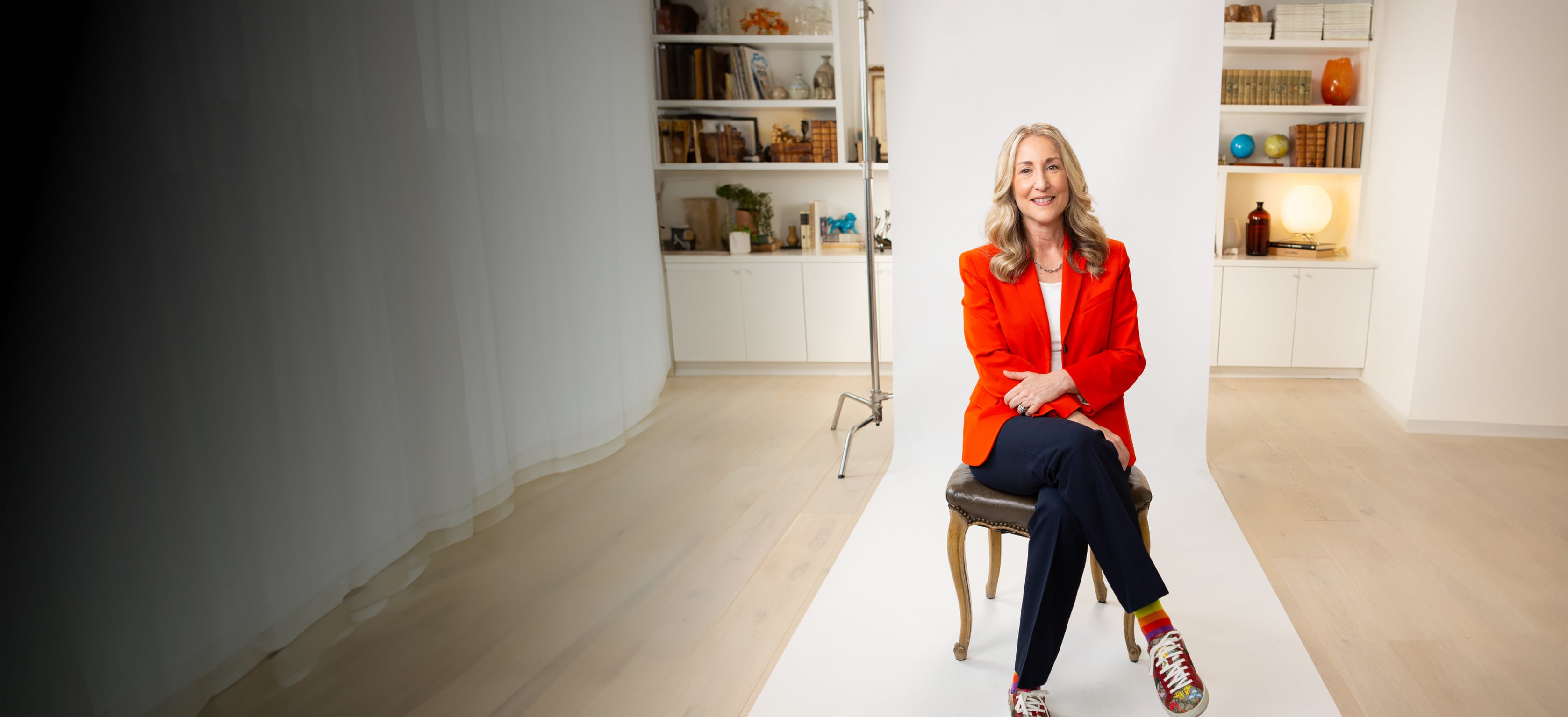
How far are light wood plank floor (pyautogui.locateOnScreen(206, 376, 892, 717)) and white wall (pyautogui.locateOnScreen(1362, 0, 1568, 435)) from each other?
7.40 ft

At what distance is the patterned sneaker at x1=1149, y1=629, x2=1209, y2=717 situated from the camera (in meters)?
1.55

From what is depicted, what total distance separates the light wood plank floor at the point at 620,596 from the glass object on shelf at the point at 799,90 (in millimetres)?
2023

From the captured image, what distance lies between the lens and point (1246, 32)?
420cm

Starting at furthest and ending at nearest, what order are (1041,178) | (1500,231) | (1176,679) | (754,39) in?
(754,39) → (1500,231) → (1041,178) → (1176,679)

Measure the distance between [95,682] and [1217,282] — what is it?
4526 mm

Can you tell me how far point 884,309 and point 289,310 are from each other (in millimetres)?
3244

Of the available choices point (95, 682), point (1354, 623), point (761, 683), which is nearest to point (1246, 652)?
point (1354, 623)

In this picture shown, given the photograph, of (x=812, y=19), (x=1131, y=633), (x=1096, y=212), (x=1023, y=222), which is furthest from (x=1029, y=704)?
(x=812, y=19)

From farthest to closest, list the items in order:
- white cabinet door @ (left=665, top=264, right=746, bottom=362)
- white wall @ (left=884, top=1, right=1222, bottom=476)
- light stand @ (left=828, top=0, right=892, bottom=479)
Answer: white cabinet door @ (left=665, top=264, right=746, bottom=362)
light stand @ (left=828, top=0, right=892, bottom=479)
white wall @ (left=884, top=1, right=1222, bottom=476)

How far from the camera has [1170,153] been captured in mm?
2896

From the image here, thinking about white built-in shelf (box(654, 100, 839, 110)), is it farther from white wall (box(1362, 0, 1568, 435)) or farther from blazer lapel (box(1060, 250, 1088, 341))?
blazer lapel (box(1060, 250, 1088, 341))

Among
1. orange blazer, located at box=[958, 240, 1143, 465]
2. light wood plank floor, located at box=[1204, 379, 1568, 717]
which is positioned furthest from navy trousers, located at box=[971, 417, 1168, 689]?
light wood plank floor, located at box=[1204, 379, 1568, 717]

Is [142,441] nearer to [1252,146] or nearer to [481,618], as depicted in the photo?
[481,618]

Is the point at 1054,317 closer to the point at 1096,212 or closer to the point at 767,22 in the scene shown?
the point at 1096,212
